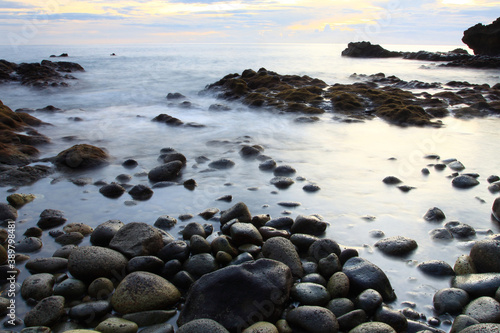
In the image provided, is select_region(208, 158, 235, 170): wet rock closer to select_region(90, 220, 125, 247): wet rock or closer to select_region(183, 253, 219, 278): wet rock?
select_region(90, 220, 125, 247): wet rock

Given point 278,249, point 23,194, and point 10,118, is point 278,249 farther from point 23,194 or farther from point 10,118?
point 10,118

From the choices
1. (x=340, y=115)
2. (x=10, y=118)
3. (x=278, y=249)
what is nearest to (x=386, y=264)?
(x=278, y=249)

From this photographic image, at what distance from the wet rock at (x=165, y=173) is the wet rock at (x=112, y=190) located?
22.5 inches

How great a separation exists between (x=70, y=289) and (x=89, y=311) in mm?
320

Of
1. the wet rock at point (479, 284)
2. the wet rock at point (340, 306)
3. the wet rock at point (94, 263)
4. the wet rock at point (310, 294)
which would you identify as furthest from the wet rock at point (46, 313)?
the wet rock at point (479, 284)

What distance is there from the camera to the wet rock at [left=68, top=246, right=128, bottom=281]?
9.56 ft

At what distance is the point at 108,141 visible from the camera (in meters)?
Answer: 7.77

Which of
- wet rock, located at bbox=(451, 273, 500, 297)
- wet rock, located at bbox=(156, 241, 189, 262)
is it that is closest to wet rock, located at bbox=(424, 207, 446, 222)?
wet rock, located at bbox=(451, 273, 500, 297)

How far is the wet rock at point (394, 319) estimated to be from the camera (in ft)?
7.97

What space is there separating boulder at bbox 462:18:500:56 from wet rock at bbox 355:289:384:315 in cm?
3598

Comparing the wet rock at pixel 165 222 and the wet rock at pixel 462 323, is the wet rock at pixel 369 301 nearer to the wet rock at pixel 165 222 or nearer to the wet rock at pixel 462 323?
the wet rock at pixel 462 323

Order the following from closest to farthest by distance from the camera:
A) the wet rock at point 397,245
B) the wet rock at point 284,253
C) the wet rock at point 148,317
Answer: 1. the wet rock at point 148,317
2. the wet rock at point 284,253
3. the wet rock at point 397,245

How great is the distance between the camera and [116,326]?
2393 millimetres

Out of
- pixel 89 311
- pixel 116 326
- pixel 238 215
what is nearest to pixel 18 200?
pixel 89 311
